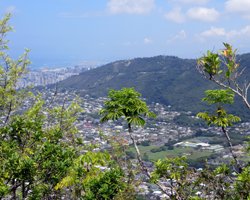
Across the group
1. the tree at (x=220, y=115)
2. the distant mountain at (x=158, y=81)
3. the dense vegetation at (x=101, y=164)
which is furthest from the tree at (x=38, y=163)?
the distant mountain at (x=158, y=81)

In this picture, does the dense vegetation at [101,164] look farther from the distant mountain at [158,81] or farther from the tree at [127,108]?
the distant mountain at [158,81]

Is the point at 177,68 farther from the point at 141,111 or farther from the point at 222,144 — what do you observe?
the point at 141,111

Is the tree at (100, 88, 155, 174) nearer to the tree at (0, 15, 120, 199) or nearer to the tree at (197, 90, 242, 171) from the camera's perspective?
the tree at (0, 15, 120, 199)

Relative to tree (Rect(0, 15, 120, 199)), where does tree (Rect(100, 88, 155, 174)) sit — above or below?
above

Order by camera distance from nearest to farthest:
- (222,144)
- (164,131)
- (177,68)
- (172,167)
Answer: (172,167) → (222,144) → (164,131) → (177,68)

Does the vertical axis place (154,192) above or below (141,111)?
below

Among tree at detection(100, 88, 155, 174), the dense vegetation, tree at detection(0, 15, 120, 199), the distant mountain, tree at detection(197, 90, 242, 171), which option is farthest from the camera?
the distant mountain

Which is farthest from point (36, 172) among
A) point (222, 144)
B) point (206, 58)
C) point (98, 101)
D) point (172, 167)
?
point (98, 101)

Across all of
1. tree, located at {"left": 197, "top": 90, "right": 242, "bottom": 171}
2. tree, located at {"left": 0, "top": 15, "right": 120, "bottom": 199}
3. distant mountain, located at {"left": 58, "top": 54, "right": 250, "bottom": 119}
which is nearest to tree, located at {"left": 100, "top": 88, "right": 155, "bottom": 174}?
tree, located at {"left": 0, "top": 15, "right": 120, "bottom": 199}
